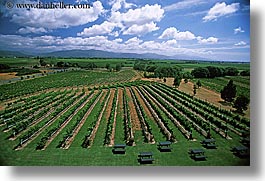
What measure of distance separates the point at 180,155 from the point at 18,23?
4532mm

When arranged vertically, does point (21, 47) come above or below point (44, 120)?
above

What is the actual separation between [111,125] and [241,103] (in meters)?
2.87

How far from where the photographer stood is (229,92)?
6789 millimetres

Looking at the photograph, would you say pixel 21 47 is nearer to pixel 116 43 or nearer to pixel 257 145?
pixel 116 43

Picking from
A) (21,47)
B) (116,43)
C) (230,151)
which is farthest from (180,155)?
(21,47)

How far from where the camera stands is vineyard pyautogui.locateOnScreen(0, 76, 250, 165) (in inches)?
251

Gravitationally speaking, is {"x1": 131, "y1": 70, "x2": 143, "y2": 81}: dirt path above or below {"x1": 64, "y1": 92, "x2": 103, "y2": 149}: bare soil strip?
above

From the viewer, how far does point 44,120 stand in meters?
6.94

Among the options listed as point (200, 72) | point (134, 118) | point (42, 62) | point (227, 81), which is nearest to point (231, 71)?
point (227, 81)

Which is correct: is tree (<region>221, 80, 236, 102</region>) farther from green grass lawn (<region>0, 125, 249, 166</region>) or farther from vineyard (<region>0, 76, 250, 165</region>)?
green grass lawn (<region>0, 125, 249, 166</region>)

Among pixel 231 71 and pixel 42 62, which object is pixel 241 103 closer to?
pixel 231 71

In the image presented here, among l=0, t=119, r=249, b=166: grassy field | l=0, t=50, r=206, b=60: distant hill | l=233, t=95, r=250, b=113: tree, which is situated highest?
l=0, t=50, r=206, b=60: distant hill

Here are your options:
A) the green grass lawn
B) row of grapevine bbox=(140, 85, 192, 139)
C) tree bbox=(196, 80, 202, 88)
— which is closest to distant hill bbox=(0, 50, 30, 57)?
the green grass lawn

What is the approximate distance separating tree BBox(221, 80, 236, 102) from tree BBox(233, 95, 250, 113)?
0.41ft
